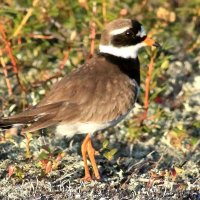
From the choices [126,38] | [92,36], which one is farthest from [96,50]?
[126,38]

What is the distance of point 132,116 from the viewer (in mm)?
6930

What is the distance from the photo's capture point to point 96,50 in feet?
24.1

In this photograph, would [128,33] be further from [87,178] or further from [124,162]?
[87,178]

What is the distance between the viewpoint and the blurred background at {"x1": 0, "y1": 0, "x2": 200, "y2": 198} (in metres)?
6.53

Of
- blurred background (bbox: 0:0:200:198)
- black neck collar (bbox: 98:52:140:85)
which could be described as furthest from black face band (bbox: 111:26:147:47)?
blurred background (bbox: 0:0:200:198)

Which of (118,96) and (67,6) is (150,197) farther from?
(67,6)

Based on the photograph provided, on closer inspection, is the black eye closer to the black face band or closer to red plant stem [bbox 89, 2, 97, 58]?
the black face band

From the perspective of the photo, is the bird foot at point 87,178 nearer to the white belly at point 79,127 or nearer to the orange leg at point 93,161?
the orange leg at point 93,161

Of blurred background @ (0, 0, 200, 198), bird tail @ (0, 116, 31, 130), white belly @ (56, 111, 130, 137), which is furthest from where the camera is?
blurred background @ (0, 0, 200, 198)

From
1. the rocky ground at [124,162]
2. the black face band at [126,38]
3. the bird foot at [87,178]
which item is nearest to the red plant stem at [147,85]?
the rocky ground at [124,162]

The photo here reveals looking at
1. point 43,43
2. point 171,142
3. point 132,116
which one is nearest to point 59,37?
point 43,43

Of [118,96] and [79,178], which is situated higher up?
[118,96]

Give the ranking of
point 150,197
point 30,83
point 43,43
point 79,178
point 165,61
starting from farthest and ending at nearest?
point 43,43
point 30,83
point 165,61
point 79,178
point 150,197

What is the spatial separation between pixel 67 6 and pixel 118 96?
87.0 inches
